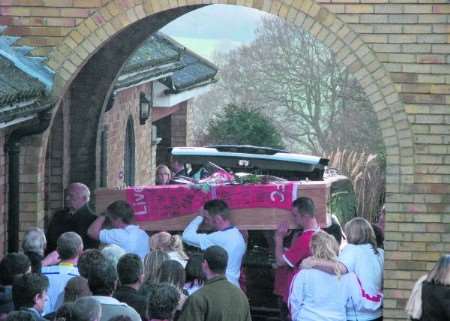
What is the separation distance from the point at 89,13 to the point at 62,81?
658mm

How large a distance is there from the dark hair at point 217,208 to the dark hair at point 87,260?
105 inches

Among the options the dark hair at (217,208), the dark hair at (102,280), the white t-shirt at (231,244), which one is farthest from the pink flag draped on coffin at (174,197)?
the dark hair at (102,280)

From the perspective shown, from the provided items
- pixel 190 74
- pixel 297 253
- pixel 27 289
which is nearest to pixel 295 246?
pixel 297 253

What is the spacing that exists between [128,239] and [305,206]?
1546mm

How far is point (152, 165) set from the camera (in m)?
21.6

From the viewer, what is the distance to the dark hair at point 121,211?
1128cm

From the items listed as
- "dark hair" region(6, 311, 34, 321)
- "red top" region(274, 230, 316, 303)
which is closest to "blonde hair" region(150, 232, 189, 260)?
"red top" region(274, 230, 316, 303)

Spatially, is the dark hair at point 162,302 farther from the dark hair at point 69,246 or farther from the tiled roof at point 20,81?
the tiled roof at point 20,81

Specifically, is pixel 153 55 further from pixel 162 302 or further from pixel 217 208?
pixel 162 302

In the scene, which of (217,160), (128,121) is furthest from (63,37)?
(128,121)

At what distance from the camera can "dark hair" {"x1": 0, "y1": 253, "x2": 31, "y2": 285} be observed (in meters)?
8.79

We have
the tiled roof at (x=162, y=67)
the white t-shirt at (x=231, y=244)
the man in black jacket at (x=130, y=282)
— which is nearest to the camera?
the man in black jacket at (x=130, y=282)

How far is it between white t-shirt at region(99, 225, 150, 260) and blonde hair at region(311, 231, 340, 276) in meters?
1.77

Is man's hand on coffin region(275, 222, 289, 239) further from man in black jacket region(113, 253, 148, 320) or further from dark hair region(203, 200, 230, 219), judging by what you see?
man in black jacket region(113, 253, 148, 320)
